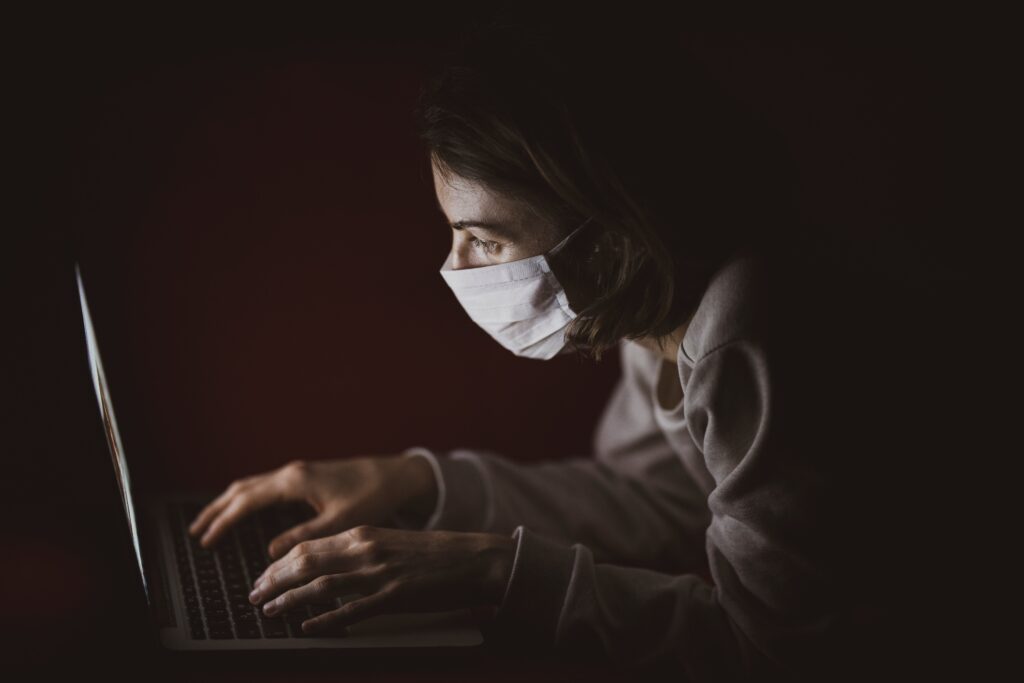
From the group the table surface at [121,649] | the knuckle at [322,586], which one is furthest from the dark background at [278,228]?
the knuckle at [322,586]

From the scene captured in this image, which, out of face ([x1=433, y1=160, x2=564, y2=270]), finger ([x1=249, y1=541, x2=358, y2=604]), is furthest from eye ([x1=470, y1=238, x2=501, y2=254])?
finger ([x1=249, y1=541, x2=358, y2=604])

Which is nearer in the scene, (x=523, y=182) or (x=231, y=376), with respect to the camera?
(x=523, y=182)

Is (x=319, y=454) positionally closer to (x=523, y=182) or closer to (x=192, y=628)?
(x=192, y=628)

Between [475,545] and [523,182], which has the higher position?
[523,182]

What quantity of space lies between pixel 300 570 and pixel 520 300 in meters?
0.29

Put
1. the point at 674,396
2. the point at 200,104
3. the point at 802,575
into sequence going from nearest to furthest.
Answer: the point at 802,575 → the point at 674,396 → the point at 200,104

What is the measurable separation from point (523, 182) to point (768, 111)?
0.59m

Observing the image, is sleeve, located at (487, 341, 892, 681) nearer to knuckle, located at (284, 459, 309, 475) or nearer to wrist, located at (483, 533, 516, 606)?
wrist, located at (483, 533, 516, 606)

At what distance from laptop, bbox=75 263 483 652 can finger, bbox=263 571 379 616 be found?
0.02 meters

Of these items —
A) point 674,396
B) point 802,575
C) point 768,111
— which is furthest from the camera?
point 768,111

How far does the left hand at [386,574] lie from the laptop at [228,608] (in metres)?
0.01

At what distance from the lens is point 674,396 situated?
1016mm

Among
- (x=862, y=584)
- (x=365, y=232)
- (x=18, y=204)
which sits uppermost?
(x=18, y=204)

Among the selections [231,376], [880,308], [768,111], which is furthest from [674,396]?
[231,376]
